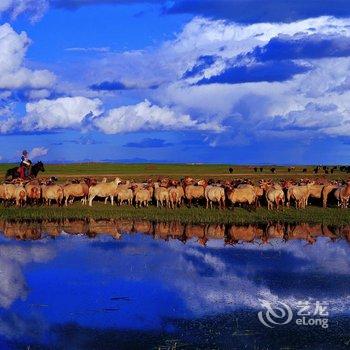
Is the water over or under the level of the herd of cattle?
under

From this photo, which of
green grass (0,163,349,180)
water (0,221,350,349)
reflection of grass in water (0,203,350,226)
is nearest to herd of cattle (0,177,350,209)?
reflection of grass in water (0,203,350,226)

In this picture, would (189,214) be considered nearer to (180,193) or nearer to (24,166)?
(180,193)

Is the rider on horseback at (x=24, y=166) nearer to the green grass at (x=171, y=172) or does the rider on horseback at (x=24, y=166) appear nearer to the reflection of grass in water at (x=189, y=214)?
the reflection of grass in water at (x=189, y=214)

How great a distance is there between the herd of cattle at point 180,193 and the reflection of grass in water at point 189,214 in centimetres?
71

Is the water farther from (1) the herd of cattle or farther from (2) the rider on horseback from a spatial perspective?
(2) the rider on horseback

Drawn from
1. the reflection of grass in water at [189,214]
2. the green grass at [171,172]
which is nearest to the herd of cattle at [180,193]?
the reflection of grass in water at [189,214]

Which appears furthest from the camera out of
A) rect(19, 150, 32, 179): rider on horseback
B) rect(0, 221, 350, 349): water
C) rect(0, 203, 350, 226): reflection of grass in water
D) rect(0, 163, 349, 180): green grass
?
rect(0, 163, 349, 180): green grass

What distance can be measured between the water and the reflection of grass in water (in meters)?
2.27

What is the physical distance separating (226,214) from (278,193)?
3.34 metres

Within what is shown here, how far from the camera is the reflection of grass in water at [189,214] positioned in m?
27.5

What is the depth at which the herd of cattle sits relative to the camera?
30688 millimetres

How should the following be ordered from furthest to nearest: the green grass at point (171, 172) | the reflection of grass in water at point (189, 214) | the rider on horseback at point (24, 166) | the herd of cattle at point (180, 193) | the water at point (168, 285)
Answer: the green grass at point (171, 172)
the rider on horseback at point (24, 166)
the herd of cattle at point (180, 193)
the reflection of grass in water at point (189, 214)
the water at point (168, 285)

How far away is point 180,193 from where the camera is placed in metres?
31.8

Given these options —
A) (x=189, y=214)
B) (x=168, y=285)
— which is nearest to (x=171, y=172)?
(x=189, y=214)
